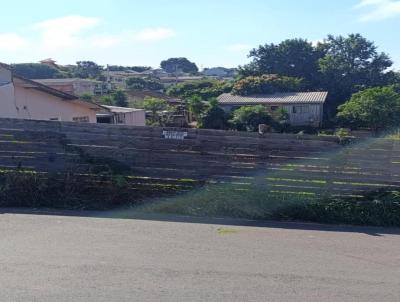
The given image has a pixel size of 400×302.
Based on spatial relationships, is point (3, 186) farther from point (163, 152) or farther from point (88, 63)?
point (88, 63)

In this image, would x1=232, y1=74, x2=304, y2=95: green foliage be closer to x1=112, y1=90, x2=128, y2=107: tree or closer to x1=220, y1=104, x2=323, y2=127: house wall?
x1=220, y1=104, x2=323, y2=127: house wall

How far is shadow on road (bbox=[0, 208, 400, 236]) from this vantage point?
690 centimetres

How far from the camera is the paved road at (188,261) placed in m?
4.36

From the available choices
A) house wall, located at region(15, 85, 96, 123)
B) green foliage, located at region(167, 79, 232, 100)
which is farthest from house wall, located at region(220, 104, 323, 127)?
house wall, located at region(15, 85, 96, 123)

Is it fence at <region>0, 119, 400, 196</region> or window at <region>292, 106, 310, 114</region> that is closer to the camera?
fence at <region>0, 119, 400, 196</region>

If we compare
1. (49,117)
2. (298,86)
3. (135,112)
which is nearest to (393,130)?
(298,86)

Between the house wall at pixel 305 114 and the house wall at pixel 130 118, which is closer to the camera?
the house wall at pixel 130 118

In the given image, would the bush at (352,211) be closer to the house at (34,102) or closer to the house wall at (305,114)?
the house at (34,102)

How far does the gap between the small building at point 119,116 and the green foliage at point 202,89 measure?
29134 millimetres

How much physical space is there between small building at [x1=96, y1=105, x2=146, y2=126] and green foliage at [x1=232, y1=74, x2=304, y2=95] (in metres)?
23.7

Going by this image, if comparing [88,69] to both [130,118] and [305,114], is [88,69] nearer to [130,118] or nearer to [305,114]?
[305,114]

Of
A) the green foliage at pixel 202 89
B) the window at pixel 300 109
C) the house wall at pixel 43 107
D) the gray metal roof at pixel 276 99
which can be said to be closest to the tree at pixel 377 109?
the window at pixel 300 109

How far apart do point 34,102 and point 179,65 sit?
6416 inches

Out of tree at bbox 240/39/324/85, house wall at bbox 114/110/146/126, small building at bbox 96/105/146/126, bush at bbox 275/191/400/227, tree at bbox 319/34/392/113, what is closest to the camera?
bush at bbox 275/191/400/227
